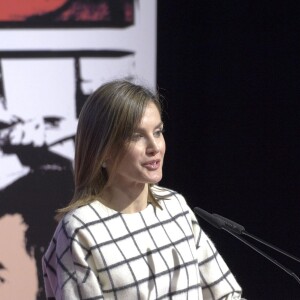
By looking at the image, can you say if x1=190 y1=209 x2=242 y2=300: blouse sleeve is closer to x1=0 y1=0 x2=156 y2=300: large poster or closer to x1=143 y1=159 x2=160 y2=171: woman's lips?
x1=143 y1=159 x2=160 y2=171: woman's lips

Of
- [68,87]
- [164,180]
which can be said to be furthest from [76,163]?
[164,180]

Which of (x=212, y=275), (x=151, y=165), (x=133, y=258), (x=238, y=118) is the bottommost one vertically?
(x=238, y=118)

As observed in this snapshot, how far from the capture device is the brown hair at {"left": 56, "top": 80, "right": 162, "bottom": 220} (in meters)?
1.40

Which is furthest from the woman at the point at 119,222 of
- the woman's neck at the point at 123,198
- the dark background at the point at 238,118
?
the dark background at the point at 238,118

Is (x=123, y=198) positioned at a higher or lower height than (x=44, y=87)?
higher

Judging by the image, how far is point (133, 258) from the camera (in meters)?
1.39

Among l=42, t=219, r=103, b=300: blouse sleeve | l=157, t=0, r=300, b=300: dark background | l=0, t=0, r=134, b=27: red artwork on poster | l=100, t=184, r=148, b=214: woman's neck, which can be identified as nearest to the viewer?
l=42, t=219, r=103, b=300: blouse sleeve

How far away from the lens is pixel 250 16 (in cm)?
278

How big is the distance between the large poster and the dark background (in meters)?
0.16

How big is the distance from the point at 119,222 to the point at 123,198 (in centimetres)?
6

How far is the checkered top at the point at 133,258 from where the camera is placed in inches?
52.9

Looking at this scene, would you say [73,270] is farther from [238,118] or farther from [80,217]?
[238,118]

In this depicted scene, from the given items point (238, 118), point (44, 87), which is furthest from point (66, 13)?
point (238, 118)

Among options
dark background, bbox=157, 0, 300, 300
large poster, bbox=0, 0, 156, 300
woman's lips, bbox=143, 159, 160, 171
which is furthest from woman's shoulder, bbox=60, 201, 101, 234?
dark background, bbox=157, 0, 300, 300
